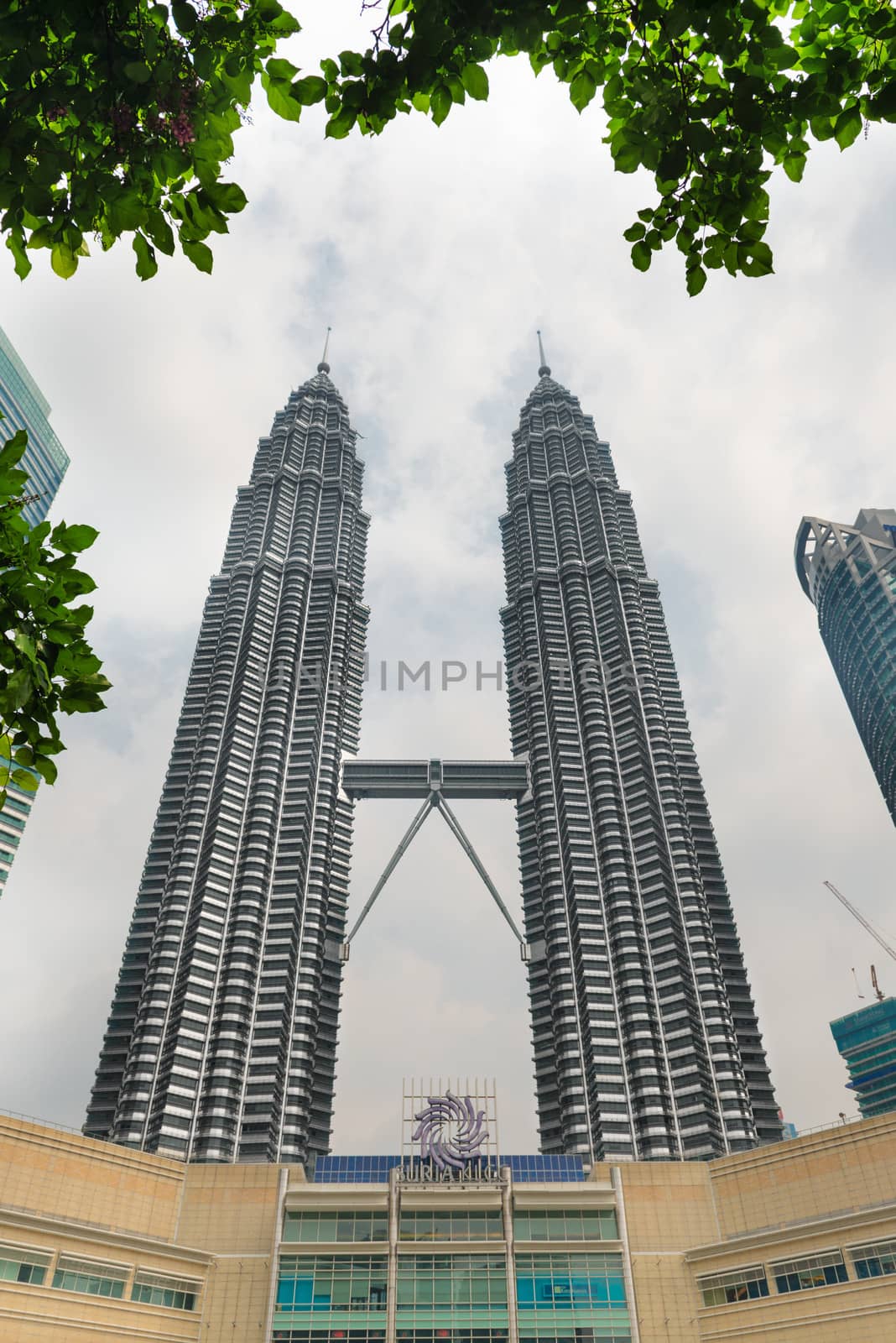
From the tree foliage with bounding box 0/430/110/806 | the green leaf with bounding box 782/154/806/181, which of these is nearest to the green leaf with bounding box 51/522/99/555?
the tree foliage with bounding box 0/430/110/806

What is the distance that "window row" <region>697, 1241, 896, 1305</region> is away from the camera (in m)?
50.9

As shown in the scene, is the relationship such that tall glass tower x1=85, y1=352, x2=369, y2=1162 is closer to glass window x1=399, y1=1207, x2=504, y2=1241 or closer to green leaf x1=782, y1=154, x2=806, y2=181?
glass window x1=399, y1=1207, x2=504, y2=1241

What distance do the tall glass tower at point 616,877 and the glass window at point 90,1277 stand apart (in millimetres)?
62275

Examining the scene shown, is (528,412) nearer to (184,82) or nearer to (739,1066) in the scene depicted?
(739,1066)

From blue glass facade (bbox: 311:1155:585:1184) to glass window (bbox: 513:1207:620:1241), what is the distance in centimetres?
470

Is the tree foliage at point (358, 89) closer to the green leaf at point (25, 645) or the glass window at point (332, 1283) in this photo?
the green leaf at point (25, 645)

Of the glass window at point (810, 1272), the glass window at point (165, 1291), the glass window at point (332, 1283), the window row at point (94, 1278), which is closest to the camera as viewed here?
→ the window row at point (94, 1278)

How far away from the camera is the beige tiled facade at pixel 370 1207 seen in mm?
50438

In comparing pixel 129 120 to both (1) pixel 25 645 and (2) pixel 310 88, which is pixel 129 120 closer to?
(2) pixel 310 88

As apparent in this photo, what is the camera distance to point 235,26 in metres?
5.07

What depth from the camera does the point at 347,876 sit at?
143 meters

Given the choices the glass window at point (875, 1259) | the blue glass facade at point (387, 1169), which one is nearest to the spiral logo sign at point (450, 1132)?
the blue glass facade at point (387, 1169)

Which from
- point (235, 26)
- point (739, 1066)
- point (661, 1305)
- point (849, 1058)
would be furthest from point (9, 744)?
point (849, 1058)

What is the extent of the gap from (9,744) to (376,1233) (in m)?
65.7
